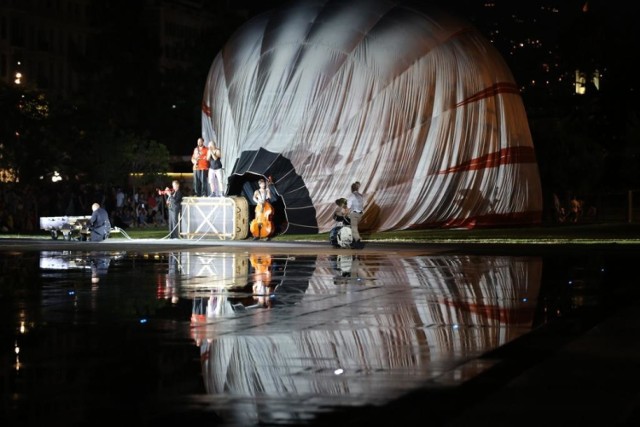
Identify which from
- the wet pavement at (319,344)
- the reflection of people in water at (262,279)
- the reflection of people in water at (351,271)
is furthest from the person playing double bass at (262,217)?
the wet pavement at (319,344)

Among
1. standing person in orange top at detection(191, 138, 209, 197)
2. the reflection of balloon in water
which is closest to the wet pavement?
standing person in orange top at detection(191, 138, 209, 197)

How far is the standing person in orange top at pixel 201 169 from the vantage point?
1439 inches

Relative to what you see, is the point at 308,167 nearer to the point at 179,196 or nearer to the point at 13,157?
the point at 179,196

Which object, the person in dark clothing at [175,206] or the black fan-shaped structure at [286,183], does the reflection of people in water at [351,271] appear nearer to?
the person in dark clothing at [175,206]

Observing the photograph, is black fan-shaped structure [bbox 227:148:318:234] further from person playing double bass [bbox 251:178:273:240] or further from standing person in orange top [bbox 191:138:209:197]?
person playing double bass [bbox 251:178:273:240]

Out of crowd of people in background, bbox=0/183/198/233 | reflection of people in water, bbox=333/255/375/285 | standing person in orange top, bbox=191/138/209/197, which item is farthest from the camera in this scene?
crowd of people in background, bbox=0/183/198/233

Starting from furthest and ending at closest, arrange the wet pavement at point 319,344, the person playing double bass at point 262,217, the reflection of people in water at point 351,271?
1. the person playing double bass at point 262,217
2. the reflection of people in water at point 351,271
3. the wet pavement at point 319,344

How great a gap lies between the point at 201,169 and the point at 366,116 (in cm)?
497

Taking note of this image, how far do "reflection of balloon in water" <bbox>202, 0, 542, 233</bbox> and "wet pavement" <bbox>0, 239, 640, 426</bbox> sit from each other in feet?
43.6

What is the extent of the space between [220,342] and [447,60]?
26.3m

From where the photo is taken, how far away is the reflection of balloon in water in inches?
1463

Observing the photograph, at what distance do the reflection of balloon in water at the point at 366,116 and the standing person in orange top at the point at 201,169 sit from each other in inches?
43.3

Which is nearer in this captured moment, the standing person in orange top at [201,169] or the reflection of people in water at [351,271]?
the reflection of people in water at [351,271]

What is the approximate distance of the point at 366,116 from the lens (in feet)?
122
